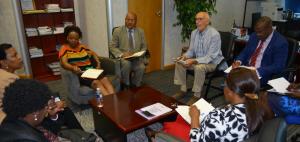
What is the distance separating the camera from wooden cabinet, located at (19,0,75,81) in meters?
3.96

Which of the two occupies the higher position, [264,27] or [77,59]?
[264,27]

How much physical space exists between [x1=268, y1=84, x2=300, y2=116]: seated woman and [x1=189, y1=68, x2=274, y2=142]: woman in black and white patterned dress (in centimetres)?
80

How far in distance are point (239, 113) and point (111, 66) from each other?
7.20ft

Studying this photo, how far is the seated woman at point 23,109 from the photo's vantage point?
103cm

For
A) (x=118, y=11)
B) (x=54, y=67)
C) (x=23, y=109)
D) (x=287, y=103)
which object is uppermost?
(x=118, y=11)

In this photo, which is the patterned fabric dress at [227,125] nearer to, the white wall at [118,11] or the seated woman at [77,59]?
the seated woman at [77,59]

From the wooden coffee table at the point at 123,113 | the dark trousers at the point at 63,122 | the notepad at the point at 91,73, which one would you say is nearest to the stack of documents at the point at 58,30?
the notepad at the point at 91,73

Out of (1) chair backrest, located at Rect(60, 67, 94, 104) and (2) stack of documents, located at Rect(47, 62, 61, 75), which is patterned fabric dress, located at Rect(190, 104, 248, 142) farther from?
(2) stack of documents, located at Rect(47, 62, 61, 75)

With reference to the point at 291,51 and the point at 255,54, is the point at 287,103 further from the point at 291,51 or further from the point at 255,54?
the point at 255,54

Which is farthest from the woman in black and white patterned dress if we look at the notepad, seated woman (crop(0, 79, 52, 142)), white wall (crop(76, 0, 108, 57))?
white wall (crop(76, 0, 108, 57))

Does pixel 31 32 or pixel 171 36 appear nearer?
pixel 31 32

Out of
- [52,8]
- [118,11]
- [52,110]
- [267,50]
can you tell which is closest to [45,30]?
[52,8]

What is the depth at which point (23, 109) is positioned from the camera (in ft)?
3.66

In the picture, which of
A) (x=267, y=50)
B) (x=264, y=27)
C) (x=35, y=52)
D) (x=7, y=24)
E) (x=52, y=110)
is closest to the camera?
(x=52, y=110)
